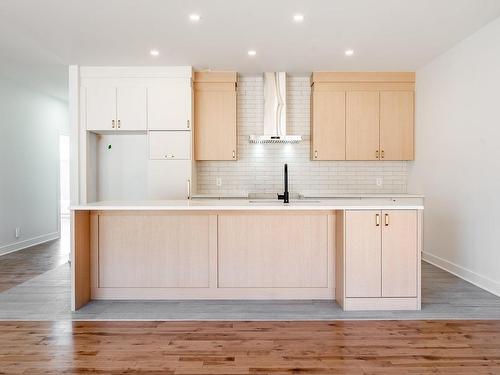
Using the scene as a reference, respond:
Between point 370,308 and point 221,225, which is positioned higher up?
point 221,225

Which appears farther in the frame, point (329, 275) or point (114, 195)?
point (114, 195)

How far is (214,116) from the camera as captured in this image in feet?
18.0

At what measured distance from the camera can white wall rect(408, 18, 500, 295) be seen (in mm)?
3750

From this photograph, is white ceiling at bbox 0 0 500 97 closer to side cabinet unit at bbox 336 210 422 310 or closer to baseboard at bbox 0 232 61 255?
side cabinet unit at bbox 336 210 422 310

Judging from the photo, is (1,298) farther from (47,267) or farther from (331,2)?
(331,2)

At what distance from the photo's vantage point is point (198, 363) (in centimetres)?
225

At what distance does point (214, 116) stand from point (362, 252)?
3.11 m

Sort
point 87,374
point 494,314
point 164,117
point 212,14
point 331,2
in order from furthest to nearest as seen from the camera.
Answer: point 164,117
point 212,14
point 331,2
point 494,314
point 87,374

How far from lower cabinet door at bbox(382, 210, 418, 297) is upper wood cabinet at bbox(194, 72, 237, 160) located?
282 centimetres

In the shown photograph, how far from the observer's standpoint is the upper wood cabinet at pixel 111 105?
5172 millimetres

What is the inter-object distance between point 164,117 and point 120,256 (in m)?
2.33

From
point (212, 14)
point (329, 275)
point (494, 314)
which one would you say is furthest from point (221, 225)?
point (494, 314)

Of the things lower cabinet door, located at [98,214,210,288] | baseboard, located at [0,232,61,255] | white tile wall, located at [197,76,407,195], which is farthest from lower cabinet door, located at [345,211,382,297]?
baseboard, located at [0,232,61,255]

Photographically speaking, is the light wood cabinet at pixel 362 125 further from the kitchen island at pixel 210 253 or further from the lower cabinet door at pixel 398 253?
the lower cabinet door at pixel 398 253
